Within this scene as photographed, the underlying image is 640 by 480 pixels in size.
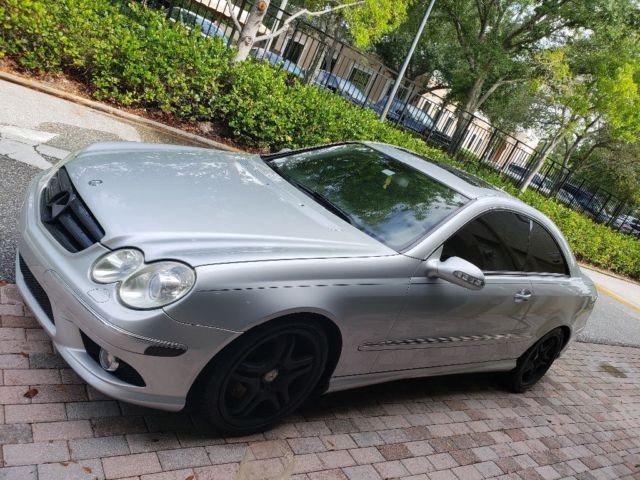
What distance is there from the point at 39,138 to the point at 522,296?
16.7 ft

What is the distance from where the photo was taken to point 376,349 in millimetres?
3129

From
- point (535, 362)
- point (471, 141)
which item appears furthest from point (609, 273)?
point (535, 362)

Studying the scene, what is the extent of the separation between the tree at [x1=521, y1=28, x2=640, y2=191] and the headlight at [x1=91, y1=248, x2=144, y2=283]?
1487 centimetres

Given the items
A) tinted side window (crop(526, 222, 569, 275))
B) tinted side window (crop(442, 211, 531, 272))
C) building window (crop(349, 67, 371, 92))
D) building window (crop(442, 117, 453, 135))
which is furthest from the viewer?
building window (crop(442, 117, 453, 135))

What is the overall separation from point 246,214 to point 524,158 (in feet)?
49.9

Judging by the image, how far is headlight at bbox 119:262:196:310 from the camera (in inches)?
92.0

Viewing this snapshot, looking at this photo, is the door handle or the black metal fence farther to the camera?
the black metal fence

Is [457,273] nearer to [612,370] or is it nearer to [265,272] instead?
[265,272]

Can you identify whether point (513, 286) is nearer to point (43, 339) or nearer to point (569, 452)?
point (569, 452)

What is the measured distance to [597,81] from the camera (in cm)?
1833

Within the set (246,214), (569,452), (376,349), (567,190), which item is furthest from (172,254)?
(567,190)

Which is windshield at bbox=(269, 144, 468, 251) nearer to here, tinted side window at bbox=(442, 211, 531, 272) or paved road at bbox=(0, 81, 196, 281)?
tinted side window at bbox=(442, 211, 531, 272)

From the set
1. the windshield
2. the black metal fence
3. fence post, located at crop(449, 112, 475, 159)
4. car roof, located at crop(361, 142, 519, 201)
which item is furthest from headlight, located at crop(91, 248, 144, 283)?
fence post, located at crop(449, 112, 475, 159)

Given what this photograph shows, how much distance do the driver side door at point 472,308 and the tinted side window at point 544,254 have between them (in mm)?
110
